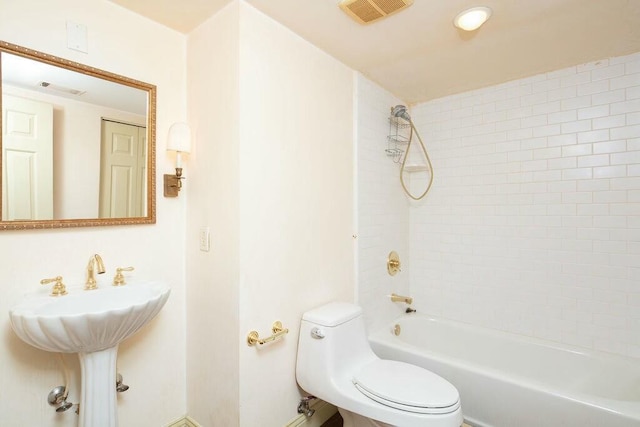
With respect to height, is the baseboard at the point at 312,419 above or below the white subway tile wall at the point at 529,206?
below

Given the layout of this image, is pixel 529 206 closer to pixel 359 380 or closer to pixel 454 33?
pixel 454 33

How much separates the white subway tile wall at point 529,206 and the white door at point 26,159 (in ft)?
5.43

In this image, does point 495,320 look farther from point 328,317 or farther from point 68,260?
point 68,260

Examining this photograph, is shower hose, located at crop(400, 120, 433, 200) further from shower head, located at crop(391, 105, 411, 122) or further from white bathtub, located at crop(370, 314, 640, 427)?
white bathtub, located at crop(370, 314, 640, 427)

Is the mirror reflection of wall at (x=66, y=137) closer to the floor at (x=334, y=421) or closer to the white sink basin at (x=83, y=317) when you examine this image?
the white sink basin at (x=83, y=317)

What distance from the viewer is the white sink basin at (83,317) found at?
1.01m

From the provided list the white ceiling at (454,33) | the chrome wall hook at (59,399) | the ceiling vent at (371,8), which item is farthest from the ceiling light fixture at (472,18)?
the chrome wall hook at (59,399)

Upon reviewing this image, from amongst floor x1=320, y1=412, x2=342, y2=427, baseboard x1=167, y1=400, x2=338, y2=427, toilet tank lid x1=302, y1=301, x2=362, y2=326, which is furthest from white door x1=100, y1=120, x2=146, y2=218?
floor x1=320, y1=412, x2=342, y2=427

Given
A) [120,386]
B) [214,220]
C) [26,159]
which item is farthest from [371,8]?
[120,386]

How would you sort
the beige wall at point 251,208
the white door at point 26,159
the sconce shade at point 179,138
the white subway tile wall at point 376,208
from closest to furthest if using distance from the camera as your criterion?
the white door at point 26,159
the beige wall at point 251,208
the sconce shade at point 179,138
the white subway tile wall at point 376,208

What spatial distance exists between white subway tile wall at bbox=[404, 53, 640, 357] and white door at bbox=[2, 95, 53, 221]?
1654 millimetres

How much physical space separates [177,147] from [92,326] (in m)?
0.86

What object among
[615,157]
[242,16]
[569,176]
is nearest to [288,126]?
[242,16]

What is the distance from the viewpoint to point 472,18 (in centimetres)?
148
